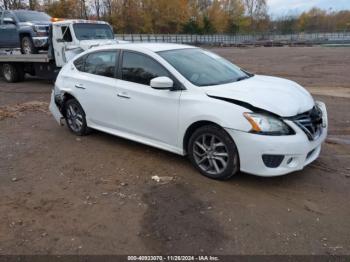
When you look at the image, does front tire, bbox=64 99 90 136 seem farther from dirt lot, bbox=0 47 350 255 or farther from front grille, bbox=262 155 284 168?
front grille, bbox=262 155 284 168

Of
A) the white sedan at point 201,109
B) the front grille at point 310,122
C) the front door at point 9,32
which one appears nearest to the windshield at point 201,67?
the white sedan at point 201,109

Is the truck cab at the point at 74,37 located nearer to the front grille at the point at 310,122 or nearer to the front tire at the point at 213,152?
the front tire at the point at 213,152

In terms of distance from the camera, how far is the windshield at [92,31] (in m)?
12.1

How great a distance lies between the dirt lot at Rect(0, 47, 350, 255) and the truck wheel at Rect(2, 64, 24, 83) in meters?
9.56

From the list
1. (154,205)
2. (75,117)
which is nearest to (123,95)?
(75,117)

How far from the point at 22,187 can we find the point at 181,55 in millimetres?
2809

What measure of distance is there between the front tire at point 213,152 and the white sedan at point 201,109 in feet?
0.04

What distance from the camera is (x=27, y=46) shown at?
13.9 metres

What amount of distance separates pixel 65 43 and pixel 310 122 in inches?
383

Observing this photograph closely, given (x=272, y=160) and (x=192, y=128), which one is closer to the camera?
(x=272, y=160)

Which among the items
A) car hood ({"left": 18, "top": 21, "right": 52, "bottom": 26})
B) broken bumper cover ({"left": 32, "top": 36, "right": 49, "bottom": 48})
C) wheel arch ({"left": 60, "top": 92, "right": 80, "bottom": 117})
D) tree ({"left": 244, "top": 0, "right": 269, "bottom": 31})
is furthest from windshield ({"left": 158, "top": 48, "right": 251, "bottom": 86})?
tree ({"left": 244, "top": 0, "right": 269, "bottom": 31})

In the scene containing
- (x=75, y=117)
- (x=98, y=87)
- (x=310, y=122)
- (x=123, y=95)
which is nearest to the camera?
(x=310, y=122)

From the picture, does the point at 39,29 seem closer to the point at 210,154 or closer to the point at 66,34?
the point at 66,34

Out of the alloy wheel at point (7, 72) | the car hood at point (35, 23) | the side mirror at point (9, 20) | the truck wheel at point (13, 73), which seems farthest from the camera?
the alloy wheel at point (7, 72)
